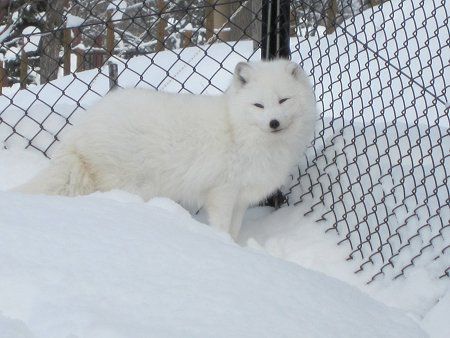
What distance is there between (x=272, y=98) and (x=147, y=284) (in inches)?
79.6

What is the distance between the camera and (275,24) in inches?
167

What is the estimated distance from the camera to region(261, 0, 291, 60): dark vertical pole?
422cm

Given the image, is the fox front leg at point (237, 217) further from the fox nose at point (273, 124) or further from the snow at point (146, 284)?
the snow at point (146, 284)

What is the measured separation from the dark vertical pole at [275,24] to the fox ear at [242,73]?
0.94 ft

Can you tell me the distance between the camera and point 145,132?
3.92 m

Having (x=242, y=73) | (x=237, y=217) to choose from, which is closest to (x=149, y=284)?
(x=237, y=217)

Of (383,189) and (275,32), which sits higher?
(275,32)

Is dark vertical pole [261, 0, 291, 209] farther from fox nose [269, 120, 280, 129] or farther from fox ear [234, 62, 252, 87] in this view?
fox nose [269, 120, 280, 129]

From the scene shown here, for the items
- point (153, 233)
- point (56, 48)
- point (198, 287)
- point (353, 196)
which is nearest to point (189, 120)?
point (353, 196)

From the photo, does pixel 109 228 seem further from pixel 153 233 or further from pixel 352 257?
pixel 352 257

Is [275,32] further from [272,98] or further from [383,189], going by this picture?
[383,189]

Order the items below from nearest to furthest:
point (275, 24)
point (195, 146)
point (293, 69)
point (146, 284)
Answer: point (146, 284), point (195, 146), point (293, 69), point (275, 24)

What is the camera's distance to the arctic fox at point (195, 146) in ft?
12.7

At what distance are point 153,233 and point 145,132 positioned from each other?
1.46m
